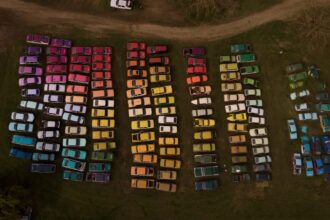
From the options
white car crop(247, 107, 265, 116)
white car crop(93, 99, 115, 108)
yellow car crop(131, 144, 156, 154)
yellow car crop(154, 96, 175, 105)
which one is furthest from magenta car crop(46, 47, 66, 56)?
white car crop(247, 107, 265, 116)

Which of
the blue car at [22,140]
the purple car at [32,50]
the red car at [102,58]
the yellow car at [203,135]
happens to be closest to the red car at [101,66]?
the red car at [102,58]

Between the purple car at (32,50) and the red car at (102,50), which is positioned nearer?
the purple car at (32,50)

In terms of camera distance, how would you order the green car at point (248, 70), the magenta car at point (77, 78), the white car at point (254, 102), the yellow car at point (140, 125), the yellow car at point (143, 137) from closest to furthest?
the yellow car at point (143, 137) → the yellow car at point (140, 125) → the magenta car at point (77, 78) → the white car at point (254, 102) → the green car at point (248, 70)

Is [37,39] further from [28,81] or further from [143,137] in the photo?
[143,137]

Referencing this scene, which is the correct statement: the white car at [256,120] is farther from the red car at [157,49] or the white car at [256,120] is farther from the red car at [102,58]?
the red car at [102,58]

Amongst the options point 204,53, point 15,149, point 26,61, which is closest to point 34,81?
point 26,61

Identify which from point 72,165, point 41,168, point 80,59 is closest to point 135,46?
point 80,59

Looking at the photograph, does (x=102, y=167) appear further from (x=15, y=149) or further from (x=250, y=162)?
(x=250, y=162)
